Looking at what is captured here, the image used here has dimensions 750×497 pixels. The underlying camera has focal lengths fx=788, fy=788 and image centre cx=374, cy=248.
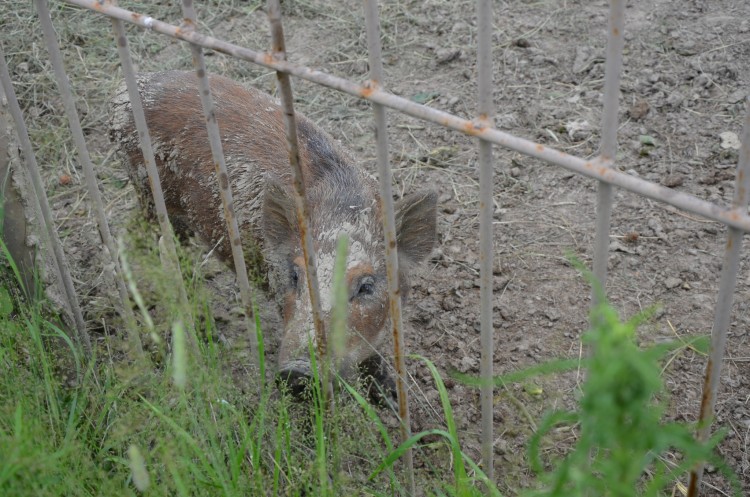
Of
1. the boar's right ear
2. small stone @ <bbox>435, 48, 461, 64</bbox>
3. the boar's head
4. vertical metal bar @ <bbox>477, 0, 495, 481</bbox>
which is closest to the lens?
vertical metal bar @ <bbox>477, 0, 495, 481</bbox>

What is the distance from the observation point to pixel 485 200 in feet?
6.30

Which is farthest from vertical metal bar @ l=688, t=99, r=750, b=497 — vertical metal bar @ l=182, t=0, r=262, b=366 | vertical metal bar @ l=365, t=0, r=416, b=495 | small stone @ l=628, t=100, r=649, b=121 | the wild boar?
small stone @ l=628, t=100, r=649, b=121

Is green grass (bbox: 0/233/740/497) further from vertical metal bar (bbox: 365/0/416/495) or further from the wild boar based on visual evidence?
the wild boar

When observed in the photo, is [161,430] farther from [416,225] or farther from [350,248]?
[416,225]

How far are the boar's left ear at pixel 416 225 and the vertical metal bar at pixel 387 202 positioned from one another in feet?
3.99

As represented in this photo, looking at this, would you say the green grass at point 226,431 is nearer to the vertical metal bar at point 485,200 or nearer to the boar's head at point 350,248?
the vertical metal bar at point 485,200

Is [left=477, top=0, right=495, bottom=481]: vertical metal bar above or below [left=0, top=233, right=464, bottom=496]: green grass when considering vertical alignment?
above

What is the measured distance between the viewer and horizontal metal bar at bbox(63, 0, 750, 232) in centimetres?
153

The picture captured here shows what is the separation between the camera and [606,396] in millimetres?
1185

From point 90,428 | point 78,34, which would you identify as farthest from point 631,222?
point 78,34

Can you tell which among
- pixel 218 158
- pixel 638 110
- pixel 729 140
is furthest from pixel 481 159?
pixel 638 110

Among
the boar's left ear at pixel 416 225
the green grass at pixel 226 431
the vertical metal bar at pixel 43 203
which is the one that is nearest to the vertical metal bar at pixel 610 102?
the green grass at pixel 226 431

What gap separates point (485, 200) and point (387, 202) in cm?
29

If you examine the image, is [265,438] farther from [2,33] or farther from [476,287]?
[2,33]
